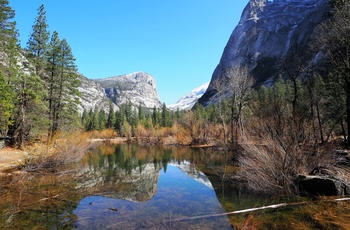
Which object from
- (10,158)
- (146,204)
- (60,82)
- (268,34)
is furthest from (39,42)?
(268,34)

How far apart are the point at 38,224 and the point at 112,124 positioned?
81.1m

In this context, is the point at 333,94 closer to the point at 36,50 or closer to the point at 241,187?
the point at 241,187

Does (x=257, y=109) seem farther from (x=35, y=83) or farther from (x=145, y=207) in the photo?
(x=35, y=83)

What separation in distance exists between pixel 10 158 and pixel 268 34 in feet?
508

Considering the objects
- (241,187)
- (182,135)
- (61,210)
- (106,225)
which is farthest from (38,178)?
(182,135)

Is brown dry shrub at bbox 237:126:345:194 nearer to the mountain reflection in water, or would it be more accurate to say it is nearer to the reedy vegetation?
the reedy vegetation

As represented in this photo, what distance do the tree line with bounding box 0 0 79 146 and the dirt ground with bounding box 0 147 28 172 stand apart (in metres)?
2.01

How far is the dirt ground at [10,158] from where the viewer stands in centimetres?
1522

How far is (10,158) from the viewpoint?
18109 mm

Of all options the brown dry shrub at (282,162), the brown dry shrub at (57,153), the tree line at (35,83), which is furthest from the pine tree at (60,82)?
the brown dry shrub at (282,162)

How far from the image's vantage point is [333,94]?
24391 mm

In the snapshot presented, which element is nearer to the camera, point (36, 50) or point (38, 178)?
point (38, 178)

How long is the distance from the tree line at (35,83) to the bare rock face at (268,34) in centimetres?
9723

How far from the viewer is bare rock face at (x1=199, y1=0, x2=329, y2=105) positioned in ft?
398
